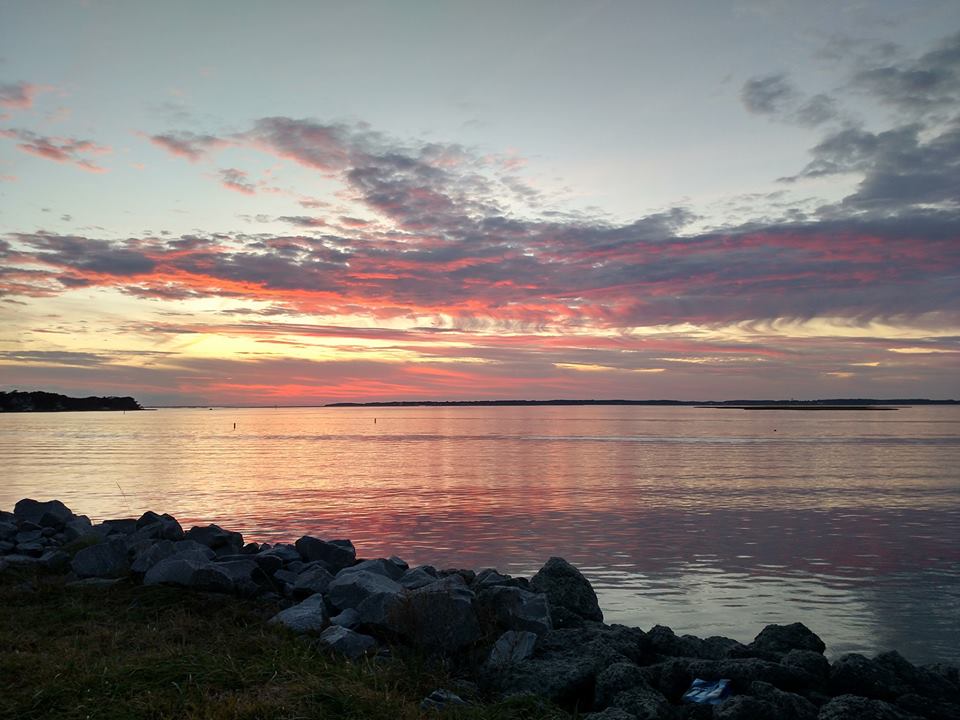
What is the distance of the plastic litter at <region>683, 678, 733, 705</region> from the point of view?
9.17 meters

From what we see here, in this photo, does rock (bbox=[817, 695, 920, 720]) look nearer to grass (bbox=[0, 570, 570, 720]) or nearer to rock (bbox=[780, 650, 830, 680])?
rock (bbox=[780, 650, 830, 680])

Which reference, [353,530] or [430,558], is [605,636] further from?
[353,530]

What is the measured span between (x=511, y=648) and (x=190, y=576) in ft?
18.4

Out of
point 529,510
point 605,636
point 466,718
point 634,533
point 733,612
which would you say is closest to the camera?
point 466,718

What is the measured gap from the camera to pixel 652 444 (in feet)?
256

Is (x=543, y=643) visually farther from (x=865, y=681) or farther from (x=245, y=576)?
(x=245, y=576)

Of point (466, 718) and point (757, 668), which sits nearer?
point (466, 718)

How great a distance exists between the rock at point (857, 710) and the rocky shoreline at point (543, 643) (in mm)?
16

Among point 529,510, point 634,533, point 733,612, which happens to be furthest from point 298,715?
point 529,510

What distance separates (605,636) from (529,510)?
65.7 ft

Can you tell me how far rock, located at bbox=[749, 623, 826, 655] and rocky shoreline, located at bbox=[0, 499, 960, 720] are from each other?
19mm

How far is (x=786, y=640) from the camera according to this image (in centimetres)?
1145

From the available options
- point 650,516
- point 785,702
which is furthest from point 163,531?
point 650,516

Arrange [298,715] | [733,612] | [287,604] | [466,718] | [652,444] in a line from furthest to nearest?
1. [652,444]
2. [733,612]
3. [287,604]
4. [466,718]
5. [298,715]
